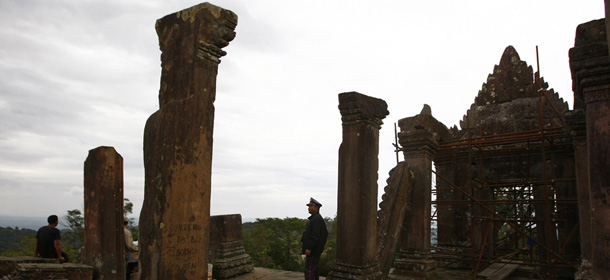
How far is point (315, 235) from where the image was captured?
21.4 ft

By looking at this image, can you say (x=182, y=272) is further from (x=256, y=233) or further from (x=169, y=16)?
(x=256, y=233)

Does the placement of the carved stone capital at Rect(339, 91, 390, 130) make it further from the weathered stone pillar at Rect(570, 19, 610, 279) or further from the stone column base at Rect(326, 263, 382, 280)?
the weathered stone pillar at Rect(570, 19, 610, 279)

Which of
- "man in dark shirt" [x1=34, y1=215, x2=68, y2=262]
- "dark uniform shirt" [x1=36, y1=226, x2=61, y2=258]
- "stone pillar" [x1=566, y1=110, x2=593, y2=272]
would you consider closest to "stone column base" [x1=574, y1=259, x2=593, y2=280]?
"stone pillar" [x1=566, y1=110, x2=593, y2=272]

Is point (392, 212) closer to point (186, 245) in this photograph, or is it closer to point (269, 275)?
point (269, 275)

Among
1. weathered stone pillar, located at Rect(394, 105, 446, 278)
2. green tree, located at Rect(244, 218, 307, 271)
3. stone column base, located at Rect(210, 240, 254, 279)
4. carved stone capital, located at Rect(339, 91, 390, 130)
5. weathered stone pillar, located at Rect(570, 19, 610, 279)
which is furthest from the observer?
green tree, located at Rect(244, 218, 307, 271)

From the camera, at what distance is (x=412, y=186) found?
877 cm

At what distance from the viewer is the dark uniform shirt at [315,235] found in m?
6.53

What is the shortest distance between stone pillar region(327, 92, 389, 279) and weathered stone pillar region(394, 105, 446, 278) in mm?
1720

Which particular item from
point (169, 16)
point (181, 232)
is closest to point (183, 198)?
point (181, 232)

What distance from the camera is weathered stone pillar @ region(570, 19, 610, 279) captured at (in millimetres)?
4379

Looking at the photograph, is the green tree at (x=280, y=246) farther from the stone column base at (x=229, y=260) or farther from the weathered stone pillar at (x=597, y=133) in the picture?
the weathered stone pillar at (x=597, y=133)

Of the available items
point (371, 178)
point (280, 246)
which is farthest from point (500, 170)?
point (280, 246)

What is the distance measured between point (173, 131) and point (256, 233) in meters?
20.2

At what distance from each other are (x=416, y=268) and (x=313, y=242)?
9.59 feet
